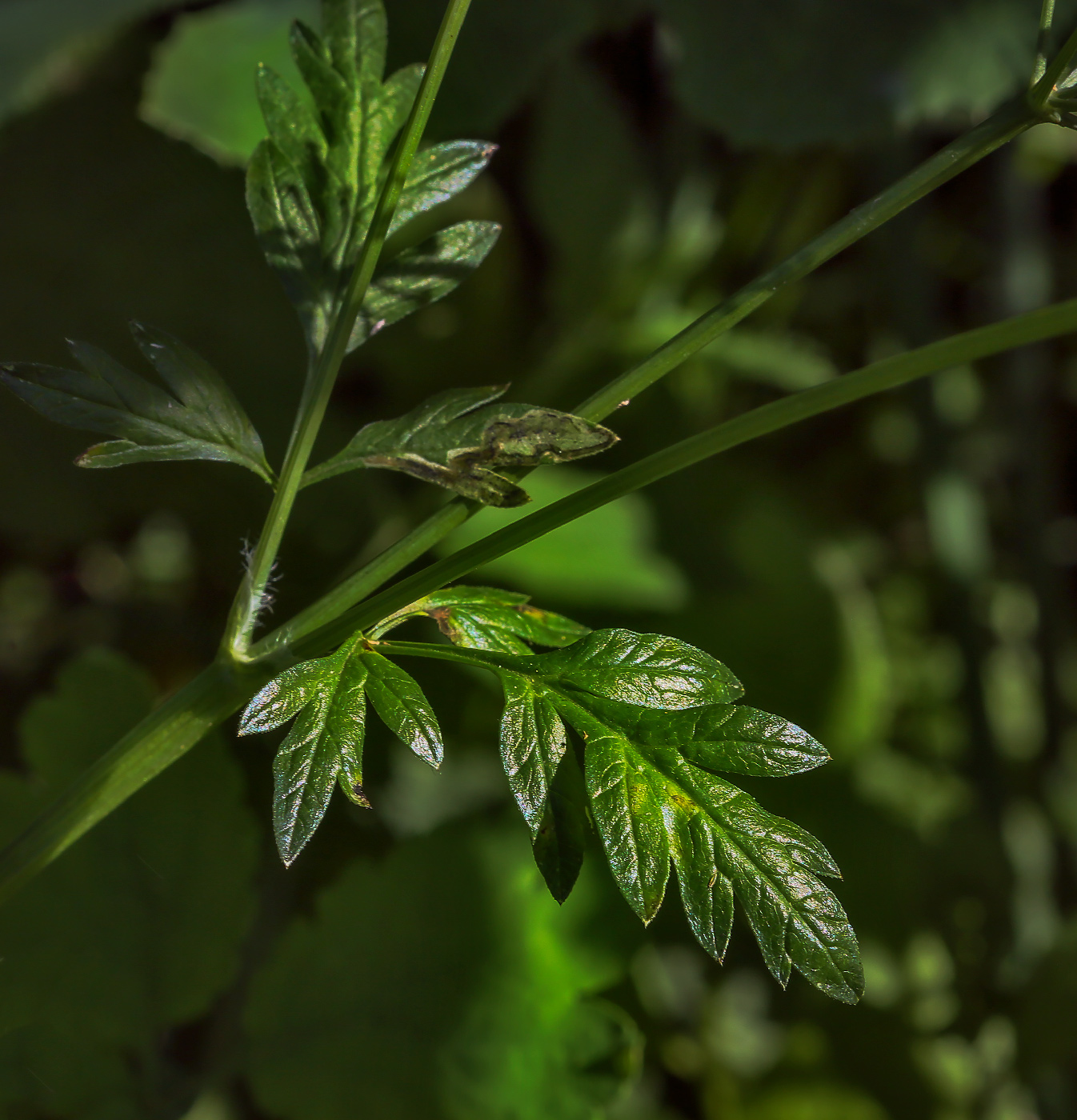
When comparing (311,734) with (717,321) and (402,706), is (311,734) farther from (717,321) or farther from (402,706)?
(717,321)

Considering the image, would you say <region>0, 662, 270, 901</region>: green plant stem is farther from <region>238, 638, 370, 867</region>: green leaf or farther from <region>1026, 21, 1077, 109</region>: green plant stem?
<region>1026, 21, 1077, 109</region>: green plant stem

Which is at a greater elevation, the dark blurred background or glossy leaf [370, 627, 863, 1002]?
glossy leaf [370, 627, 863, 1002]

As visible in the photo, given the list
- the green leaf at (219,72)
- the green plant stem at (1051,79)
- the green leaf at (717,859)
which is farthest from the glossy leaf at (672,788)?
the green leaf at (219,72)

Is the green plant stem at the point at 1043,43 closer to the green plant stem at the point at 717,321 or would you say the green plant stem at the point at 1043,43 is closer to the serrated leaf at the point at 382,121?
the green plant stem at the point at 717,321

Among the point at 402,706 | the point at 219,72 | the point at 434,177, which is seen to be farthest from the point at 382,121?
the point at 219,72

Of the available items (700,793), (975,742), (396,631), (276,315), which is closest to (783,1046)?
(975,742)

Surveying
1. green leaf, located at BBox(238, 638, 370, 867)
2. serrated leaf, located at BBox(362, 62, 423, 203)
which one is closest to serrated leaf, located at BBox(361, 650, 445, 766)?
green leaf, located at BBox(238, 638, 370, 867)
